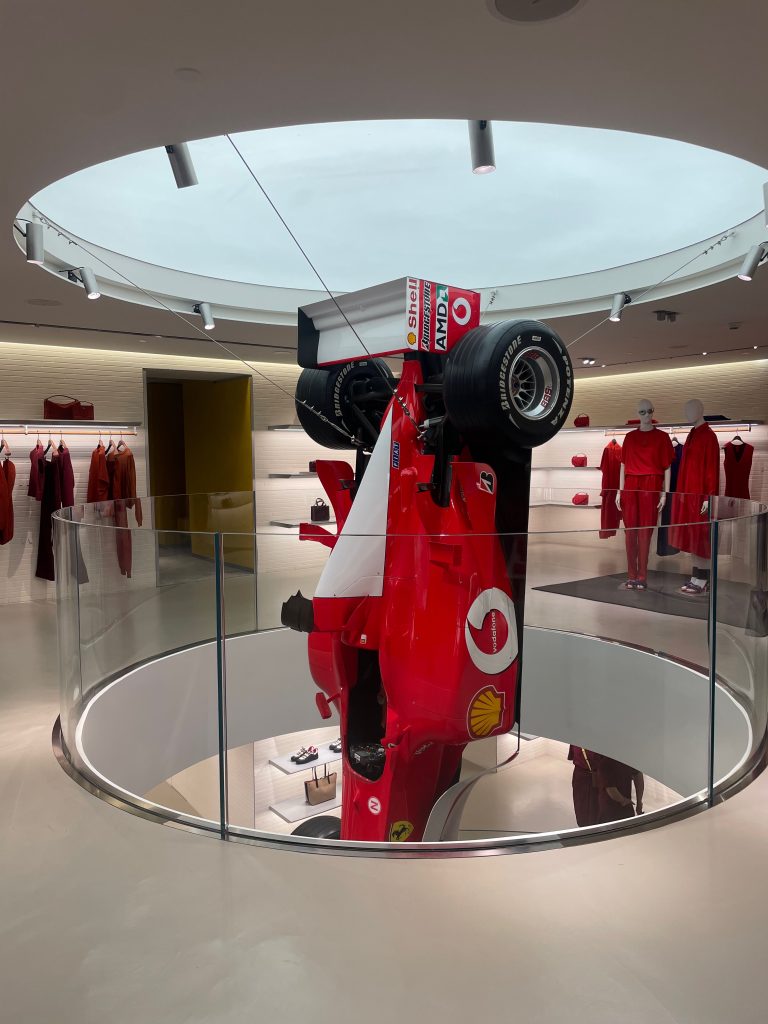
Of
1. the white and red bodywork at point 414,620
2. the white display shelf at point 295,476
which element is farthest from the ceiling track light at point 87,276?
the white display shelf at point 295,476

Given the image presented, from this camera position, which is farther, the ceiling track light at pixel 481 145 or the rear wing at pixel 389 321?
the rear wing at pixel 389 321

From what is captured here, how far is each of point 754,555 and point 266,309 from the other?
434 cm

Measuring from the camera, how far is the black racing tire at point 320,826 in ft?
16.4

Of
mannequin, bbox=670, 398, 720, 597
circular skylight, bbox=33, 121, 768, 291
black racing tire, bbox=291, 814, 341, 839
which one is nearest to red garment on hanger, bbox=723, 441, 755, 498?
mannequin, bbox=670, 398, 720, 597

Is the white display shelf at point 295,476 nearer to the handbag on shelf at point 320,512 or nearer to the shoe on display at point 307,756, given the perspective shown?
the handbag on shelf at point 320,512

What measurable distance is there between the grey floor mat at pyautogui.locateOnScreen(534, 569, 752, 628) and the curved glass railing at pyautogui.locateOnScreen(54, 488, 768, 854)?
15mm

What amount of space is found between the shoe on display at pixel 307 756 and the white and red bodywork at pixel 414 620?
2.38 ft

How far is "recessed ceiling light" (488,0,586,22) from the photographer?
2053 millimetres

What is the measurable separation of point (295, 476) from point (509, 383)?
5749 millimetres

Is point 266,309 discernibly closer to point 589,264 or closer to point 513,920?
point 589,264

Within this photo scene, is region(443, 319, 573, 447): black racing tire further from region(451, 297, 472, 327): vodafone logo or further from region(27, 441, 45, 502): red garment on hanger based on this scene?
region(27, 441, 45, 502): red garment on hanger

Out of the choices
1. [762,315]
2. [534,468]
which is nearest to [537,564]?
[762,315]

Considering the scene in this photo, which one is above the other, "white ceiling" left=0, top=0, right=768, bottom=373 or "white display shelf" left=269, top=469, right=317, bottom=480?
"white ceiling" left=0, top=0, right=768, bottom=373

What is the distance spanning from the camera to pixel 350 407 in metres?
4.17
